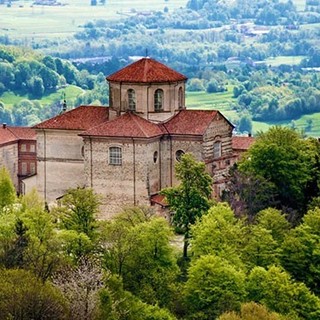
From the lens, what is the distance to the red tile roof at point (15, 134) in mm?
89906

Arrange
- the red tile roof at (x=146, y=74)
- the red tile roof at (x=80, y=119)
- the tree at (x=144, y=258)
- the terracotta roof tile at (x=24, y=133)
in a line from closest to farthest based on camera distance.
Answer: the tree at (x=144, y=258) < the red tile roof at (x=146, y=74) < the red tile roof at (x=80, y=119) < the terracotta roof tile at (x=24, y=133)

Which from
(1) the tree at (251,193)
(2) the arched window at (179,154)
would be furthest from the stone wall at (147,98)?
(1) the tree at (251,193)

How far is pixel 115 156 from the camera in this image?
7662 centimetres

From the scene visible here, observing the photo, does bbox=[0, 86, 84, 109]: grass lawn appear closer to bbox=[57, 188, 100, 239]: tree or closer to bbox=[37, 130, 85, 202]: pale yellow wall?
bbox=[37, 130, 85, 202]: pale yellow wall

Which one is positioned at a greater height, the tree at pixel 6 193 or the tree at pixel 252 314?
the tree at pixel 6 193

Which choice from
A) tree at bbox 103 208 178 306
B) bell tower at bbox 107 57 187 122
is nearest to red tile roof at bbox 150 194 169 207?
bell tower at bbox 107 57 187 122

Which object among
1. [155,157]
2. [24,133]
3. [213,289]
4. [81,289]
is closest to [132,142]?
[155,157]

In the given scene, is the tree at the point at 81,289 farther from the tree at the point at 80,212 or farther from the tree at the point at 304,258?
the tree at the point at 304,258

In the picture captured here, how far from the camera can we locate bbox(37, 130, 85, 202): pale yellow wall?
260ft

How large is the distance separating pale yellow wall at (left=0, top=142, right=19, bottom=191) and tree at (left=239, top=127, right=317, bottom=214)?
61.2 feet

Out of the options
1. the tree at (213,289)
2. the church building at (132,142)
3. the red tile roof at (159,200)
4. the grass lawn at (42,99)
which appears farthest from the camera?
the grass lawn at (42,99)

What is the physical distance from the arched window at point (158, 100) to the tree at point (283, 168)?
19.2ft

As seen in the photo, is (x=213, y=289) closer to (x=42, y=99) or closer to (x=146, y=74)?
(x=146, y=74)

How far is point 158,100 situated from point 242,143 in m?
7.35
